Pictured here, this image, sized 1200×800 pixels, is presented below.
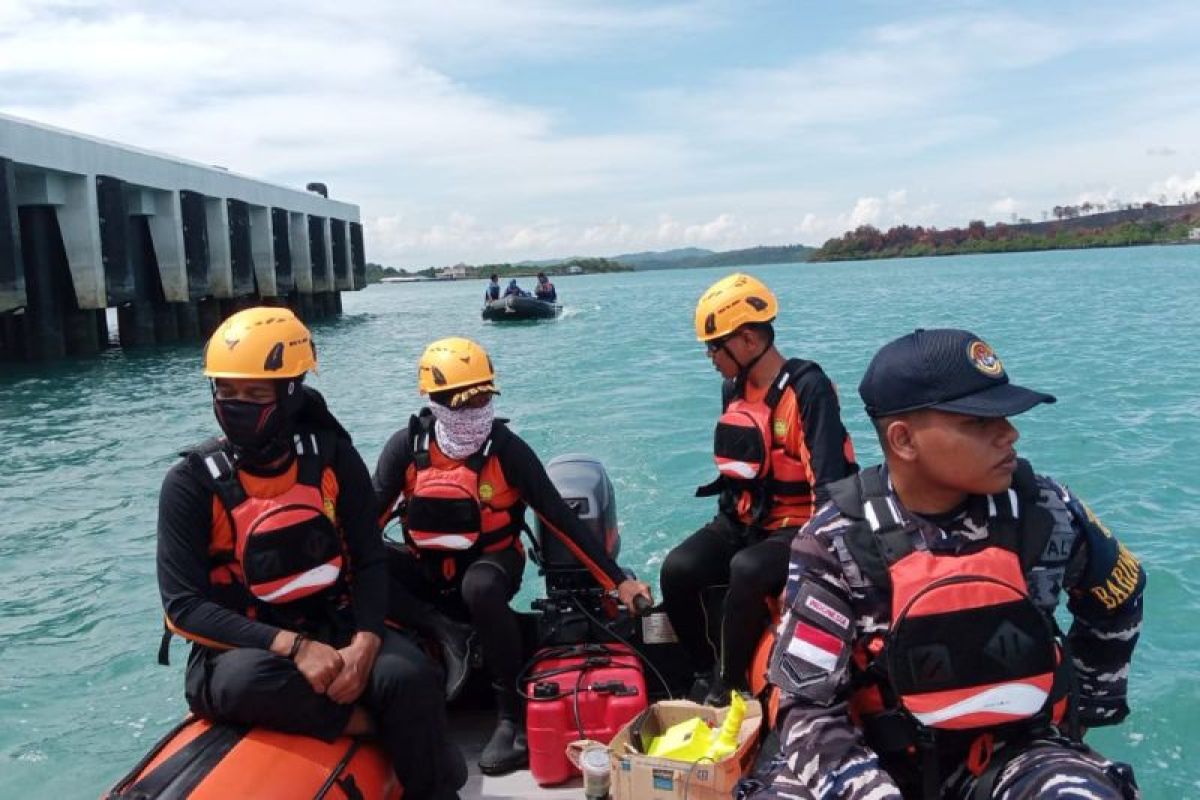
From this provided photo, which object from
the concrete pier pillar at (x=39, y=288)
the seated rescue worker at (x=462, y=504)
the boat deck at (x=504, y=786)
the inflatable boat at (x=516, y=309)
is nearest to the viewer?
the boat deck at (x=504, y=786)

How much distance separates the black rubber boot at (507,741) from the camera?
11.1 ft

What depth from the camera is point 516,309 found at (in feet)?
103

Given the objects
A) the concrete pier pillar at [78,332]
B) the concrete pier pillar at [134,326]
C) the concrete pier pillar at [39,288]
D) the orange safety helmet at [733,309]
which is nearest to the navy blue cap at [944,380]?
the orange safety helmet at [733,309]

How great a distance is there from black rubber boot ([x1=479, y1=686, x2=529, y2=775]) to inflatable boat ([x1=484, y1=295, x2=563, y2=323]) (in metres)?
27.8

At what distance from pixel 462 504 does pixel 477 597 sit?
1.23ft

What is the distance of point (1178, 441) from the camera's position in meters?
10.4

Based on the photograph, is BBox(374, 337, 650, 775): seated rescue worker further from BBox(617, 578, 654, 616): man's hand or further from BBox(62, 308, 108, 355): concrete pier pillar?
BBox(62, 308, 108, 355): concrete pier pillar

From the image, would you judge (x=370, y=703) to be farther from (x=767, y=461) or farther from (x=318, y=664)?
(x=767, y=461)

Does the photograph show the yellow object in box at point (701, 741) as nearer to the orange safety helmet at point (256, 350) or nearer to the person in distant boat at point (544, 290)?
the orange safety helmet at point (256, 350)

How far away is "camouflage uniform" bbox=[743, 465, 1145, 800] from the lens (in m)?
1.87

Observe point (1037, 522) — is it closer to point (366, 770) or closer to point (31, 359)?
point (366, 770)

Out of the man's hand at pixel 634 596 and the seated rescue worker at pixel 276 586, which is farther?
the man's hand at pixel 634 596

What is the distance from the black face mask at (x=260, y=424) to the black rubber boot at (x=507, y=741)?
1266 mm

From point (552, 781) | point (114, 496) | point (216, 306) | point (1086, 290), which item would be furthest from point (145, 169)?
point (1086, 290)
